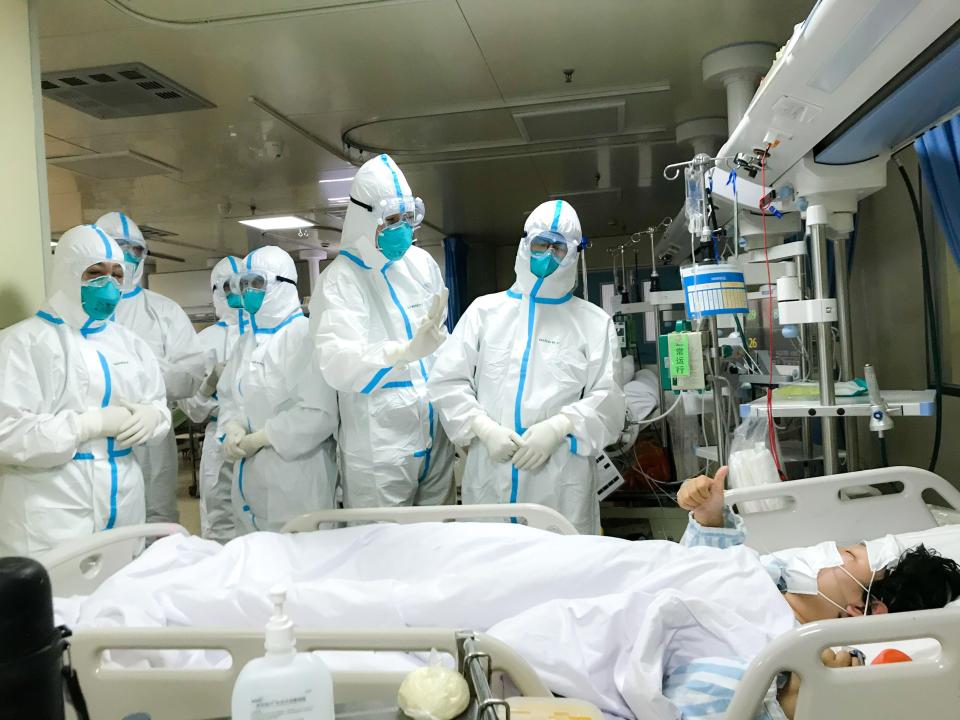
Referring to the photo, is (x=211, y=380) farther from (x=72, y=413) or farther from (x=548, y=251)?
(x=548, y=251)

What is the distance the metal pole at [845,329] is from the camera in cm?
272

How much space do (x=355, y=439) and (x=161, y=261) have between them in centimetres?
876

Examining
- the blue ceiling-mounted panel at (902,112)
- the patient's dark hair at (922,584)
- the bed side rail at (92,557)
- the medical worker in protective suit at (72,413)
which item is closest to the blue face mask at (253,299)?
the medical worker in protective suit at (72,413)

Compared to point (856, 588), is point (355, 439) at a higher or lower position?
higher

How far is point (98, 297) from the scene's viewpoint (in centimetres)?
Result: 247

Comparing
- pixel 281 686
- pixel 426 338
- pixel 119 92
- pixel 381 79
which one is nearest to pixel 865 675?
pixel 281 686

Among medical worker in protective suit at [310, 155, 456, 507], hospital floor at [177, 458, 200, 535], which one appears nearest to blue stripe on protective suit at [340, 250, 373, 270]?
medical worker in protective suit at [310, 155, 456, 507]

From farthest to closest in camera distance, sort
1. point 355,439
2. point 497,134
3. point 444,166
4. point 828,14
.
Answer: point 444,166 < point 497,134 < point 355,439 < point 828,14

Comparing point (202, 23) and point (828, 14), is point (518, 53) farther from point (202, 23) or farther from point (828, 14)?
point (828, 14)

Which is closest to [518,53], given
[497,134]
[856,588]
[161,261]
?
[497,134]

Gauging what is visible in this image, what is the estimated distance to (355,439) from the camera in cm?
270

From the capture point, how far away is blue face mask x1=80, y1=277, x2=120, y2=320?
96.6 inches

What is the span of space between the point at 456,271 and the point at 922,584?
803cm

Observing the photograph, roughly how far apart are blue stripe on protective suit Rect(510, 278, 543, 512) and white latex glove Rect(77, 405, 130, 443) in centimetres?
142
